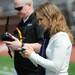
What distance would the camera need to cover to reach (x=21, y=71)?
15.3 ft

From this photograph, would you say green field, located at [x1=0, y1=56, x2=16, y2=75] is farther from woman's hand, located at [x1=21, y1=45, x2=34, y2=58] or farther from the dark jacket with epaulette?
woman's hand, located at [x1=21, y1=45, x2=34, y2=58]

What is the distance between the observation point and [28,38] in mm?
4676

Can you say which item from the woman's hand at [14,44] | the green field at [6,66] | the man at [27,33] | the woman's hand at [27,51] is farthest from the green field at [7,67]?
the woman's hand at [27,51]

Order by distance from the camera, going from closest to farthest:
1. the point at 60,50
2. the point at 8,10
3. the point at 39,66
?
1. the point at 60,50
2. the point at 39,66
3. the point at 8,10

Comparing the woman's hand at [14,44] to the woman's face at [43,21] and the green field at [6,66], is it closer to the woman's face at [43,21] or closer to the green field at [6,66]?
the woman's face at [43,21]

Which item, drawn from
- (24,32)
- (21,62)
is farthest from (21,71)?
(24,32)

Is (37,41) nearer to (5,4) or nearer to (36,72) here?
(36,72)

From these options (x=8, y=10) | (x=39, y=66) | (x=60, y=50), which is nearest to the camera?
(x=60, y=50)

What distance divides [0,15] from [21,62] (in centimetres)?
1403

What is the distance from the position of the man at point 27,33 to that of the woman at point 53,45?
0.27m

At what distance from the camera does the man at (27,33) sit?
4.61 metres

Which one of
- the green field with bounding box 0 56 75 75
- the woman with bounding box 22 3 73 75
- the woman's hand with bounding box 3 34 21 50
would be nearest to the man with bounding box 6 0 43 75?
the woman's hand with bounding box 3 34 21 50

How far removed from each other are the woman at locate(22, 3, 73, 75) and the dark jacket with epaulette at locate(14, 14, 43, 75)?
0.27 metres

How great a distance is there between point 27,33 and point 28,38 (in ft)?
0.18
